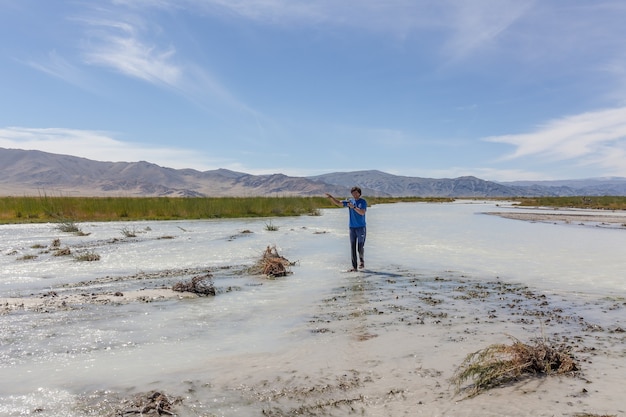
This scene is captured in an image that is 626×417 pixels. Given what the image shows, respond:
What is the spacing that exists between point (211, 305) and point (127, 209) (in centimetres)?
2783

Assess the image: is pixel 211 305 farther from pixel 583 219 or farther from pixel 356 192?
pixel 583 219

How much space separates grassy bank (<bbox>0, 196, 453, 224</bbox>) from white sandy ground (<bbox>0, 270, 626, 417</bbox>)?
25.1 metres

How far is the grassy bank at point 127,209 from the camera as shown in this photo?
30.6m

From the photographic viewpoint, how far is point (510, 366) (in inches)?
180

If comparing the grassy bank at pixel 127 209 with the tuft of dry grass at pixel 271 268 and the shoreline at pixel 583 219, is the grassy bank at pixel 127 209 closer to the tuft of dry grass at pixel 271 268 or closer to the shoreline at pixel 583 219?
the shoreline at pixel 583 219

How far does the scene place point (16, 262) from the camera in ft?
42.8

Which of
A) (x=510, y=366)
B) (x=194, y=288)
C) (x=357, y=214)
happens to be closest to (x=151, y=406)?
(x=510, y=366)

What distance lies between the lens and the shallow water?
474cm

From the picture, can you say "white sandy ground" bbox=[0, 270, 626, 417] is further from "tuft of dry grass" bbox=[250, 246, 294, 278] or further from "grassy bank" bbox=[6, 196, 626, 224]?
"grassy bank" bbox=[6, 196, 626, 224]

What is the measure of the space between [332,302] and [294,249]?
8.48 metres

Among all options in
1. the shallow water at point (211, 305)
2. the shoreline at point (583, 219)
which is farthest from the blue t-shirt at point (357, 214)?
the shoreline at point (583, 219)

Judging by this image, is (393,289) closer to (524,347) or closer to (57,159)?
(524,347)

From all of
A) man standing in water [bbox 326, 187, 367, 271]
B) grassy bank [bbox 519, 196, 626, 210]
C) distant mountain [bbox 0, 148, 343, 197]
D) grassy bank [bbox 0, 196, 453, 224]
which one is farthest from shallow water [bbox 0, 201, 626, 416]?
distant mountain [bbox 0, 148, 343, 197]

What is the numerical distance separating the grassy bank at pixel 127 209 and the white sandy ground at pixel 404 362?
82.2 feet
